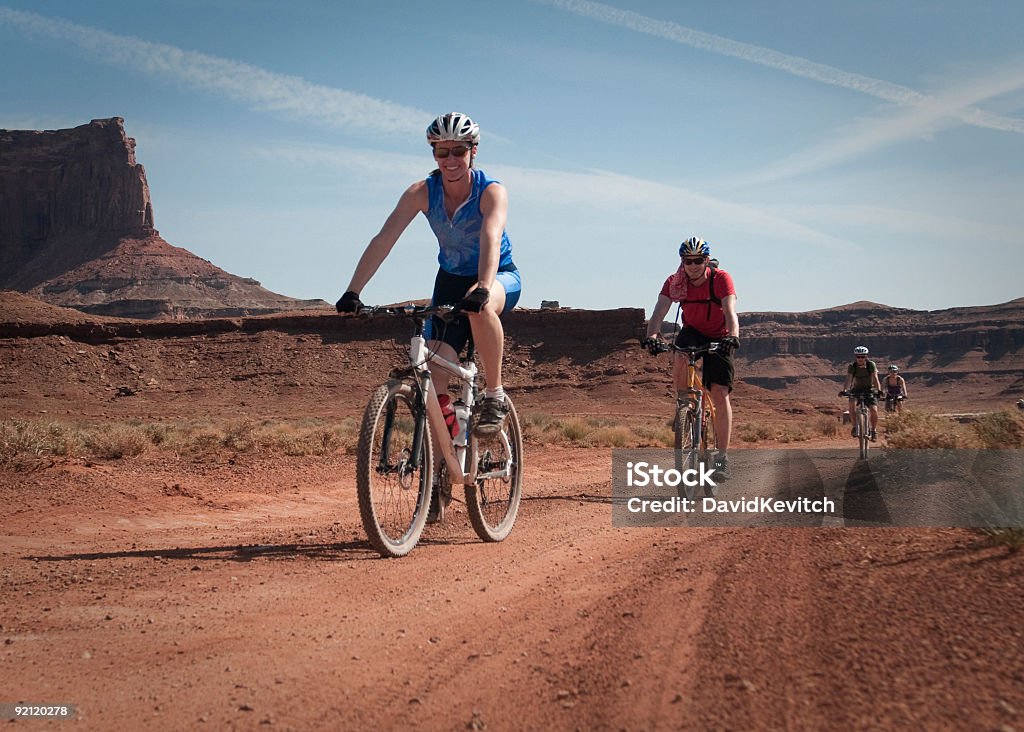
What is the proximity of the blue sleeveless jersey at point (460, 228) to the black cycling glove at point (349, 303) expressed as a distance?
31.3 inches

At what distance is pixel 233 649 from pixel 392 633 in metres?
0.58

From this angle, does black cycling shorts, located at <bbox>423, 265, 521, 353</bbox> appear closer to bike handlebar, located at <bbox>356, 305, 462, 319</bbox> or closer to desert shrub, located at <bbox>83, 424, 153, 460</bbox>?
bike handlebar, located at <bbox>356, 305, 462, 319</bbox>

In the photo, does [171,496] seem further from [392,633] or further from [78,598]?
[392,633]

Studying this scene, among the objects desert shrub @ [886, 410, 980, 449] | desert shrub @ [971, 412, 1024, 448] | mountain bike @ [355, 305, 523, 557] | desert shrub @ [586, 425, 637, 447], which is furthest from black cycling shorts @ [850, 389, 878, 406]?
mountain bike @ [355, 305, 523, 557]

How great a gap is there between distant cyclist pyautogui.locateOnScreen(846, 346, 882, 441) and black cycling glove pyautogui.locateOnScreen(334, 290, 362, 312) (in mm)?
10300

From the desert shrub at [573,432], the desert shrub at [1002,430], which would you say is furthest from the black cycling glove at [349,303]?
the desert shrub at [573,432]

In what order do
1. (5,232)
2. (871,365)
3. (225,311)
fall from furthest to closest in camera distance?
(5,232) < (225,311) < (871,365)

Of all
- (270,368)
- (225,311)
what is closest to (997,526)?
(270,368)

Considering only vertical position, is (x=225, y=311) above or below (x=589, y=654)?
above

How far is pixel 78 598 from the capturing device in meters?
4.02

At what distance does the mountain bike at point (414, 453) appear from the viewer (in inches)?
186

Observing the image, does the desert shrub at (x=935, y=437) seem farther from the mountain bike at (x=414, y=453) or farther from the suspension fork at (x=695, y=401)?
the mountain bike at (x=414, y=453)
